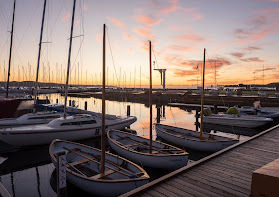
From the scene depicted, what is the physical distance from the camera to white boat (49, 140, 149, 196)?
805 cm

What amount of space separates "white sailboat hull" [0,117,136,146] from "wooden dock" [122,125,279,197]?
12643mm

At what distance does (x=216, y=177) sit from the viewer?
24.0 feet

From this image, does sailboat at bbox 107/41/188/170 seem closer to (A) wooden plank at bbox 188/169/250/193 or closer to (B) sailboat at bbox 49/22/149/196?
(B) sailboat at bbox 49/22/149/196

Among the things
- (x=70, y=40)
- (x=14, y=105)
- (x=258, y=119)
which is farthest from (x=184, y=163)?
(x=14, y=105)

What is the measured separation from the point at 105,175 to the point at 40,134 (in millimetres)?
10173

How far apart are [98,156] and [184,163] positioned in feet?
17.5

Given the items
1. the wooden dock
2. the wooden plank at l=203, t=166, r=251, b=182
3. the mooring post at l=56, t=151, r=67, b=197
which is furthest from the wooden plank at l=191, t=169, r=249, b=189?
the mooring post at l=56, t=151, r=67, b=197

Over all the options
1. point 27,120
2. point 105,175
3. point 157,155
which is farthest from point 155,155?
point 27,120

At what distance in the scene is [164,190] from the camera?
635cm

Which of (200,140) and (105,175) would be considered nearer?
(105,175)

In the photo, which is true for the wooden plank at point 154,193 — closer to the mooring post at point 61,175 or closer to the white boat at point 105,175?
the white boat at point 105,175

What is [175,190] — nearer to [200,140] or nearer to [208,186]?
[208,186]

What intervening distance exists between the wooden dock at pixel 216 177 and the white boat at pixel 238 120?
15482mm

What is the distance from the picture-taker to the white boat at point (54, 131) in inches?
612
